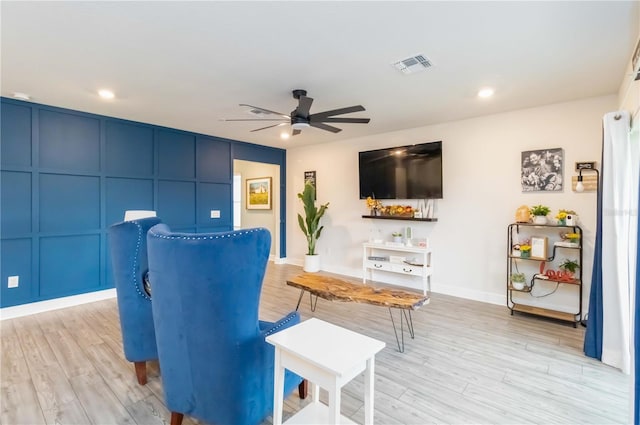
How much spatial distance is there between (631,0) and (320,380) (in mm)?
2706

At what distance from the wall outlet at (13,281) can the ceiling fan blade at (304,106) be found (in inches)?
152

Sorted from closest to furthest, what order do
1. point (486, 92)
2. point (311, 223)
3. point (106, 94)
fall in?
point (486, 92)
point (106, 94)
point (311, 223)

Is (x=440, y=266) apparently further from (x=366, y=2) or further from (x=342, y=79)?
(x=366, y=2)

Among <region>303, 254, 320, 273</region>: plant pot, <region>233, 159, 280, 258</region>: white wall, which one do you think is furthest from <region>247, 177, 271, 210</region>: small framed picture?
<region>303, 254, 320, 273</region>: plant pot

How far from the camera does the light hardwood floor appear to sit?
6.25ft

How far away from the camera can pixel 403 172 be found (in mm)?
4754

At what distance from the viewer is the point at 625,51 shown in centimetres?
235

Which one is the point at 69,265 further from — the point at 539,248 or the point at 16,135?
the point at 539,248

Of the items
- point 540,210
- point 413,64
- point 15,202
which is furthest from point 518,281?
point 15,202

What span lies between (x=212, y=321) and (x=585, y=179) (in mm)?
4126

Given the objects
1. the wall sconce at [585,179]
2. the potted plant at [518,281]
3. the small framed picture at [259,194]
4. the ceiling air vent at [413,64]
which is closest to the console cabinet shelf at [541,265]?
the potted plant at [518,281]

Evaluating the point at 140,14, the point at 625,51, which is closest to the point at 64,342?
the point at 140,14

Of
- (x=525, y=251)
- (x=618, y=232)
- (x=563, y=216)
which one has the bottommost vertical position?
(x=525, y=251)

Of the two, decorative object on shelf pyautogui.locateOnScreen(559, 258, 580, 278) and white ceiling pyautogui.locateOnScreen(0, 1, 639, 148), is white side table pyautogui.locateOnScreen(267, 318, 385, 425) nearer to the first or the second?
white ceiling pyautogui.locateOnScreen(0, 1, 639, 148)
